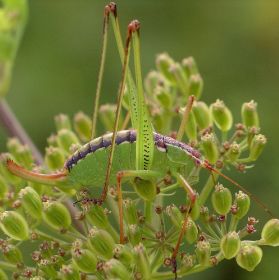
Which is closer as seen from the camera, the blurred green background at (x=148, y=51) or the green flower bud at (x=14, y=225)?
the green flower bud at (x=14, y=225)

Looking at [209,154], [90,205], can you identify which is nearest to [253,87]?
[209,154]

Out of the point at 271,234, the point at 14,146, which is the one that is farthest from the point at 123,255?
the point at 14,146

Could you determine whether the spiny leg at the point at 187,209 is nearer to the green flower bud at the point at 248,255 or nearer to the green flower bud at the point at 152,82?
the green flower bud at the point at 248,255

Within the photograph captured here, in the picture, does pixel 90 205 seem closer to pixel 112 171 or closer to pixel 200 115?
pixel 112 171

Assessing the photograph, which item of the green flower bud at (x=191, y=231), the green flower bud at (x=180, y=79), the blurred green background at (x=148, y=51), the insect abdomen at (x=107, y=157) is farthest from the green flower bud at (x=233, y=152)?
the blurred green background at (x=148, y=51)

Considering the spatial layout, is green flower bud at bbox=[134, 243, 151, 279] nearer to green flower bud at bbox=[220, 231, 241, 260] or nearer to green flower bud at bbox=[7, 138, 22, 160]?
green flower bud at bbox=[220, 231, 241, 260]
